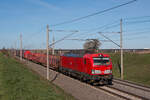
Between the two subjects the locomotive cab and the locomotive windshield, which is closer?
the locomotive cab

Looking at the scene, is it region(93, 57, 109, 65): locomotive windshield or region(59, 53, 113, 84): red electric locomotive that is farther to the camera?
region(93, 57, 109, 65): locomotive windshield

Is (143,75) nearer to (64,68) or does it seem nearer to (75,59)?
(75,59)

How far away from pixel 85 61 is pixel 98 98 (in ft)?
21.2

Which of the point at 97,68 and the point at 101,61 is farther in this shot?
the point at 101,61

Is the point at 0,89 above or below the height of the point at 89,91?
above

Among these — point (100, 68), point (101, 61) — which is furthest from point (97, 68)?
point (101, 61)

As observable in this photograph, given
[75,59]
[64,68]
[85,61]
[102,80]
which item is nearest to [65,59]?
[64,68]

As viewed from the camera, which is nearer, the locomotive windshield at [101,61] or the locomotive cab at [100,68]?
the locomotive cab at [100,68]

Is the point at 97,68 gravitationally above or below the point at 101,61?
below

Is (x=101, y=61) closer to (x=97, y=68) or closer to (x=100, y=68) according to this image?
(x=100, y=68)

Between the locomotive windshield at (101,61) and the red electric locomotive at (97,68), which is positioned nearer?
the red electric locomotive at (97,68)

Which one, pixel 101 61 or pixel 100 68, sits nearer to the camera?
pixel 100 68

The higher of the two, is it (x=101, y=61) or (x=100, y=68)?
(x=101, y=61)

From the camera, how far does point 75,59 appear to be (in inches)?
941
